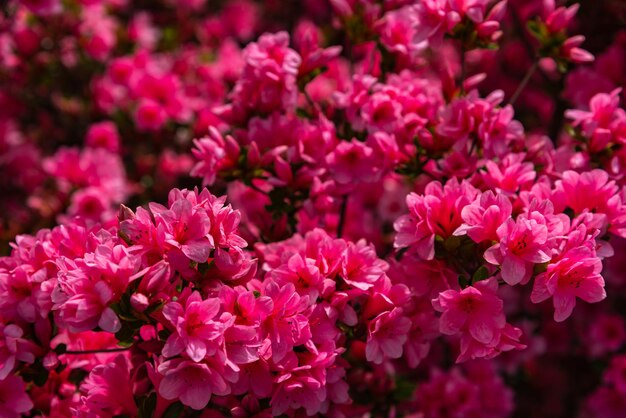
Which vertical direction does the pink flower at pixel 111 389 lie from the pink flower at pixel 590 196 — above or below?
below

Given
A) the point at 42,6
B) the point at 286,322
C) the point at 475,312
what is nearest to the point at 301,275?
the point at 286,322

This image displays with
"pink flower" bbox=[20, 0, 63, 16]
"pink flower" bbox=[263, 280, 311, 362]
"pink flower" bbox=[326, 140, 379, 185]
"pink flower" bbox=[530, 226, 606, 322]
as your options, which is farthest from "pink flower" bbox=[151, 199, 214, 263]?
"pink flower" bbox=[20, 0, 63, 16]

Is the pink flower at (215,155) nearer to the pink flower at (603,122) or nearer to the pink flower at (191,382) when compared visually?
the pink flower at (191,382)

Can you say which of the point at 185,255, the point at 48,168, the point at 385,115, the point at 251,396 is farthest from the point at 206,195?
the point at 48,168

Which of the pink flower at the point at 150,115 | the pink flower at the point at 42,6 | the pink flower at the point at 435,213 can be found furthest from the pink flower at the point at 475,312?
the pink flower at the point at 42,6

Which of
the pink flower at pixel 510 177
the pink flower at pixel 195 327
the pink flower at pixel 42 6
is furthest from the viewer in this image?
the pink flower at pixel 42 6

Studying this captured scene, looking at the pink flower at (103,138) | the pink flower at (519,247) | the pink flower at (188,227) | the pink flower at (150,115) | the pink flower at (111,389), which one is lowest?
the pink flower at (103,138)

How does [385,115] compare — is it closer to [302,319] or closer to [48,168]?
[302,319]

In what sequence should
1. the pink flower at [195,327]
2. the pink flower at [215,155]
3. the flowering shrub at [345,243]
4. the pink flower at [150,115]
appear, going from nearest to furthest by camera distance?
1. the pink flower at [195,327]
2. the flowering shrub at [345,243]
3. the pink flower at [215,155]
4. the pink flower at [150,115]

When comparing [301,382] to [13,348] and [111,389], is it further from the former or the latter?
[13,348]
